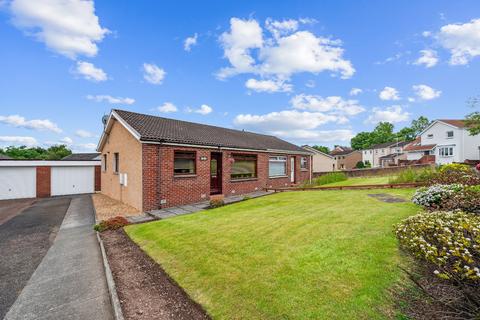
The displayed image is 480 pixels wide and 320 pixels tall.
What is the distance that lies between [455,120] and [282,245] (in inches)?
1852

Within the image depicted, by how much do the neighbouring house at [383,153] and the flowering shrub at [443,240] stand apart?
54.2 meters

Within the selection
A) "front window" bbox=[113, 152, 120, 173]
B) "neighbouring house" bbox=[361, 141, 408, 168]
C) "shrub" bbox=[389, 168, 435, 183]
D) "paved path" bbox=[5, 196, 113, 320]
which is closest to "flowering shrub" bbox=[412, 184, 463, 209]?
"shrub" bbox=[389, 168, 435, 183]

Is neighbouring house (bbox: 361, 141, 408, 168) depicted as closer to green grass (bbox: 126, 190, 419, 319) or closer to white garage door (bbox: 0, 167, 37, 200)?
green grass (bbox: 126, 190, 419, 319)

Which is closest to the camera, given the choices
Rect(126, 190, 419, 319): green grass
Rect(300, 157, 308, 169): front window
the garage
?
Rect(126, 190, 419, 319): green grass

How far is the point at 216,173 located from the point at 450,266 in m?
10.6

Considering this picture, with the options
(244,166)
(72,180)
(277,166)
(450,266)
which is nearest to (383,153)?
(277,166)

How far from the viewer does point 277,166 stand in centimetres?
1680

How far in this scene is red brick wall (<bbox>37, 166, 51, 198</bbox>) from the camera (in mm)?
16672

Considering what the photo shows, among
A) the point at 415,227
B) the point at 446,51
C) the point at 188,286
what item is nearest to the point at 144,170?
the point at 188,286

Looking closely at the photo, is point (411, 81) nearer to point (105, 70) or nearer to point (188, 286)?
point (188, 286)

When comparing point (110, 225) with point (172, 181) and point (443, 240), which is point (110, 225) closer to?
point (172, 181)

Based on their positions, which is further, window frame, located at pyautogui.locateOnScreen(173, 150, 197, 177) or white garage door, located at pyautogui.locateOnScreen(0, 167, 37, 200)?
white garage door, located at pyautogui.locateOnScreen(0, 167, 37, 200)

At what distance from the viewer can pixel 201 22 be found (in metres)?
12.3

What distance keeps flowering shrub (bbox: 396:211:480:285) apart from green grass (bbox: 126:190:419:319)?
335 millimetres
